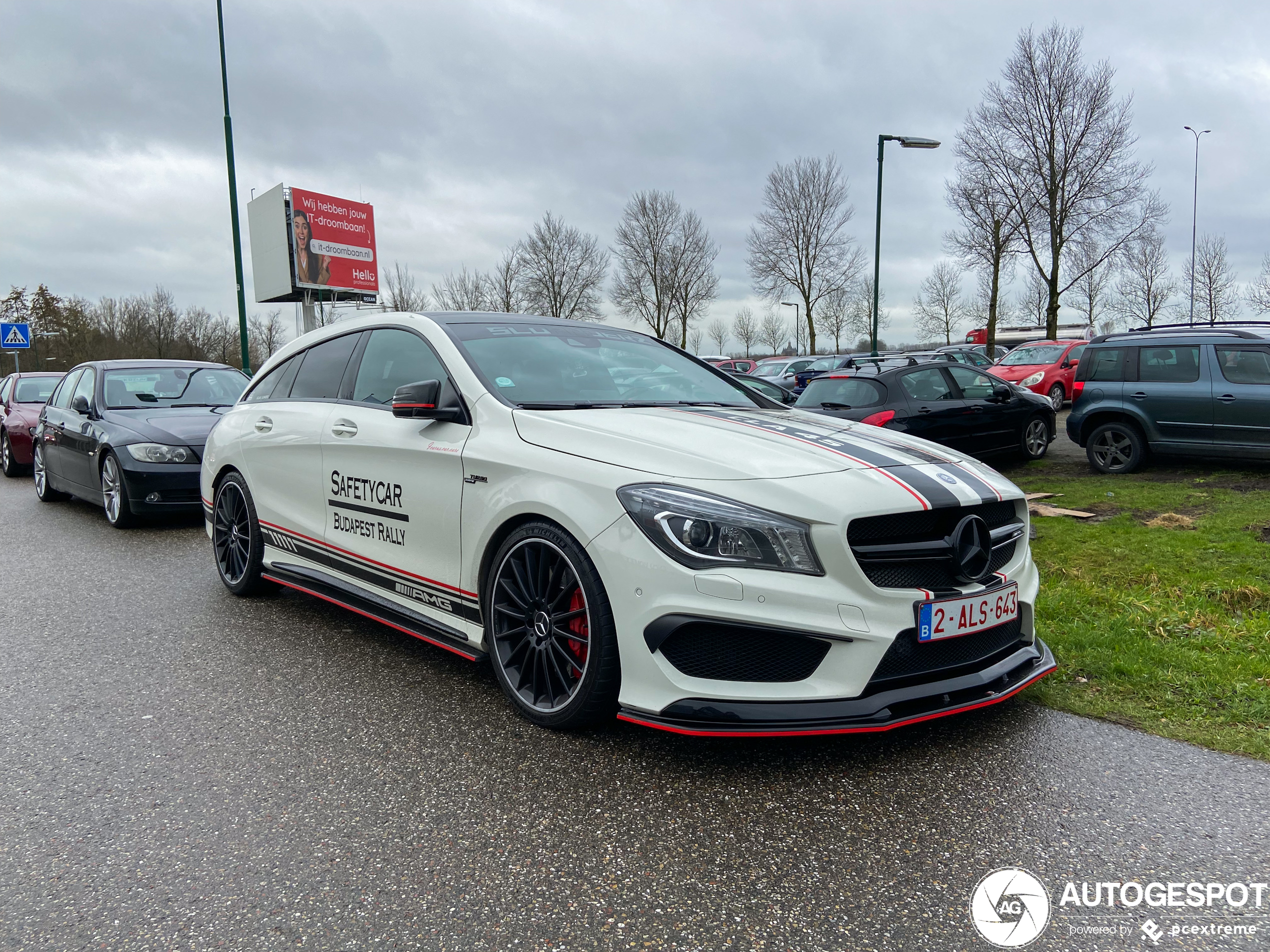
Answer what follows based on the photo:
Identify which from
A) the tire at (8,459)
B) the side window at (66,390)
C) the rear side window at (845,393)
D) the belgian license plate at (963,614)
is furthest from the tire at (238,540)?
the tire at (8,459)

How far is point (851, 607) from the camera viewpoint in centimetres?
275

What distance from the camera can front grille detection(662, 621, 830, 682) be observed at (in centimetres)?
276

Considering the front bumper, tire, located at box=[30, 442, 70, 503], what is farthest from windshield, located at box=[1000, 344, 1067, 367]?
the front bumper

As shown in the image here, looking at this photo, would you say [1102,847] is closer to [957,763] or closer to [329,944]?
[957,763]

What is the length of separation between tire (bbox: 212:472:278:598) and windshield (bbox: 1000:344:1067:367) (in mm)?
19644

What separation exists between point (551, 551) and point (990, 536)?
1.57 meters

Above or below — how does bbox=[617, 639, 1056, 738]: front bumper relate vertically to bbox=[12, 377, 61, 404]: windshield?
below

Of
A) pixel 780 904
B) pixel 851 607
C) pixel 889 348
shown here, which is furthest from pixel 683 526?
pixel 889 348

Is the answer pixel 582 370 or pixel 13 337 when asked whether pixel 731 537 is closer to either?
pixel 582 370

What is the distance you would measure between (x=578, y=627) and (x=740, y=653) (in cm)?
64

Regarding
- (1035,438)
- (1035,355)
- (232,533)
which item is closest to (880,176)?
(1035,355)

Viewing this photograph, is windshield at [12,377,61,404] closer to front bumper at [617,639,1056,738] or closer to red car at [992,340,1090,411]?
front bumper at [617,639,1056,738]

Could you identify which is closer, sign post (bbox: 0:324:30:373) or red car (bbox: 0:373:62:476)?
red car (bbox: 0:373:62:476)

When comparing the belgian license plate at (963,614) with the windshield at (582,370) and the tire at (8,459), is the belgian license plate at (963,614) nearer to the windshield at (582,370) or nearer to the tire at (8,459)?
the windshield at (582,370)
